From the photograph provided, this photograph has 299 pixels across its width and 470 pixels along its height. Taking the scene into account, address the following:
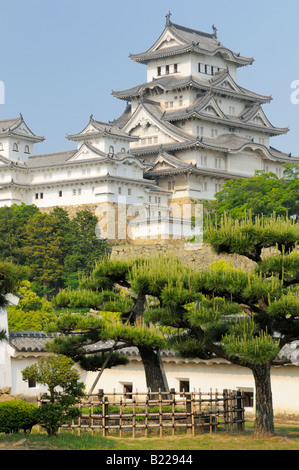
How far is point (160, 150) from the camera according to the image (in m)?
62.0

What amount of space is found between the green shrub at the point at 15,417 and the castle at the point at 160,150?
3587 centimetres

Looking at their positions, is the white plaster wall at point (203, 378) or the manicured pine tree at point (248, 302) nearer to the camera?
the manicured pine tree at point (248, 302)

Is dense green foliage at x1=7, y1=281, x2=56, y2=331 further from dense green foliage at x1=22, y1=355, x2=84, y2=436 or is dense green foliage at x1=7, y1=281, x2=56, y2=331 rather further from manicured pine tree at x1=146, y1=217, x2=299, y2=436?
manicured pine tree at x1=146, y1=217, x2=299, y2=436

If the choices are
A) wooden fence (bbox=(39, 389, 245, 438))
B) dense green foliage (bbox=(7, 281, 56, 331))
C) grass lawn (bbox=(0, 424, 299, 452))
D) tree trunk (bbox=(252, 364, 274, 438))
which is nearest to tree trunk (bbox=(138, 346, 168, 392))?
wooden fence (bbox=(39, 389, 245, 438))

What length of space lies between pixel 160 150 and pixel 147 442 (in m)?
43.7

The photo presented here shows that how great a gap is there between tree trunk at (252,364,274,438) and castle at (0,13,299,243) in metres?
34.8

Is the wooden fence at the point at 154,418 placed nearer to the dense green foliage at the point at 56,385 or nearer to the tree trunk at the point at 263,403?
the dense green foliage at the point at 56,385

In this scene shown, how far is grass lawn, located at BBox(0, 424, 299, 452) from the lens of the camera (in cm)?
1784

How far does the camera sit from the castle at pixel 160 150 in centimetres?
5859

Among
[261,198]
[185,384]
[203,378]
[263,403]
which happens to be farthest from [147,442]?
[261,198]

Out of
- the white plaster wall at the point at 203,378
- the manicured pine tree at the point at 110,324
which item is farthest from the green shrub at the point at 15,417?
the white plaster wall at the point at 203,378

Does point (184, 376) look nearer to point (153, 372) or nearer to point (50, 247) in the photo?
point (153, 372)

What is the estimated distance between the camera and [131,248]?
49250mm
